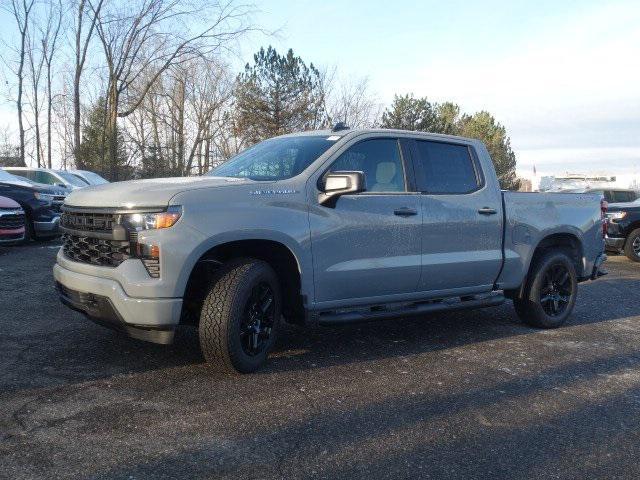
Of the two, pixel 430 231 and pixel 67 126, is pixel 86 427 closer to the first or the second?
pixel 430 231

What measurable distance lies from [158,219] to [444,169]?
2.78 m

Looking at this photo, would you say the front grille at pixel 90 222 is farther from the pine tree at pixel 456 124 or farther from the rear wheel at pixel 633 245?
the pine tree at pixel 456 124

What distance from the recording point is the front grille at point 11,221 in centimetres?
954

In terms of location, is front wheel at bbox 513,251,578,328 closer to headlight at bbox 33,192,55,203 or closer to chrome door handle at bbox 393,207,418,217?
chrome door handle at bbox 393,207,418,217

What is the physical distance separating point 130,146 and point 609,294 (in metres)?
30.0

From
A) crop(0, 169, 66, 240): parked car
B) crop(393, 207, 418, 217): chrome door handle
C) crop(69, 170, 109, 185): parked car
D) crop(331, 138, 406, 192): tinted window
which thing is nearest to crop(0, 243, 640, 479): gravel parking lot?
crop(393, 207, 418, 217): chrome door handle

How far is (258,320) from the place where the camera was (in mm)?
4484

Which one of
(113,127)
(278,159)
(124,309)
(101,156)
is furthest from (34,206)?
(101,156)

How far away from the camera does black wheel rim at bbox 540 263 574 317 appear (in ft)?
20.9

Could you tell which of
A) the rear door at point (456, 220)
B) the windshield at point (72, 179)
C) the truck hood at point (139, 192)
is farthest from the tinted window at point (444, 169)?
the windshield at point (72, 179)

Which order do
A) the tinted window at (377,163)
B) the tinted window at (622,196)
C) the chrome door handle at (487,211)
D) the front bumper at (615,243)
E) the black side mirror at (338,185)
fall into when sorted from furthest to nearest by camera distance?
the tinted window at (622,196), the front bumper at (615,243), the chrome door handle at (487,211), the tinted window at (377,163), the black side mirror at (338,185)

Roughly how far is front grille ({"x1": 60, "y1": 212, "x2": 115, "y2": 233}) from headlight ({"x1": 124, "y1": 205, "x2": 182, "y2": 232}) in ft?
0.80

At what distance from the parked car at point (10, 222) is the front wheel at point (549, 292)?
7.52m

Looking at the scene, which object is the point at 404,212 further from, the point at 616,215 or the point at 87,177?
the point at 87,177
